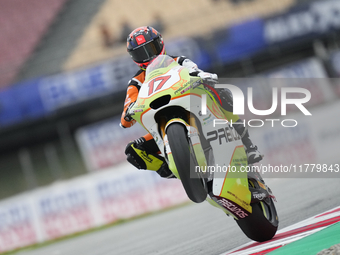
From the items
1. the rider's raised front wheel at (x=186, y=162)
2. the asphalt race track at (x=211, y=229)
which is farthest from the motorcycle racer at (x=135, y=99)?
the asphalt race track at (x=211, y=229)

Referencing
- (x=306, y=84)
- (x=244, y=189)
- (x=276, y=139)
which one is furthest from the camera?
(x=306, y=84)

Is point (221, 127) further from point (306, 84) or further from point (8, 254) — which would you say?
point (306, 84)

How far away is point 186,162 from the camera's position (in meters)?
3.37

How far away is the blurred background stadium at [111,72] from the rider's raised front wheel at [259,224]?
8529mm

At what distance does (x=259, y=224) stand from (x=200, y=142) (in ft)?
2.68

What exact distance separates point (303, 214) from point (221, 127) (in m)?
1.54

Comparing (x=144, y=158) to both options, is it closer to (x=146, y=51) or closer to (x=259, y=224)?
(x=146, y=51)

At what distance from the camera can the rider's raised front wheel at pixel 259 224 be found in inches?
148

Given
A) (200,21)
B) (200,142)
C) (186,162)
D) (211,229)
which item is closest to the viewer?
(186,162)

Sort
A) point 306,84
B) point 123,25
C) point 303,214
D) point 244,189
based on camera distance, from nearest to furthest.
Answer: point 244,189 < point 303,214 < point 306,84 < point 123,25

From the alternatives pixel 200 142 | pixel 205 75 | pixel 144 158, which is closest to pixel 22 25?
pixel 144 158

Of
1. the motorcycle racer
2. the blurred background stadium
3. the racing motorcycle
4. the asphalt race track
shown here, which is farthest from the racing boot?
the blurred background stadium

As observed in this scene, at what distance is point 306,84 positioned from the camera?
1329 centimetres

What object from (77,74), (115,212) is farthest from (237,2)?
(115,212)
